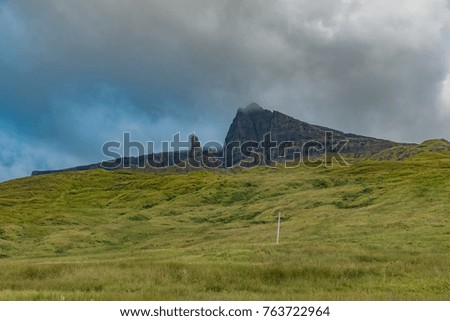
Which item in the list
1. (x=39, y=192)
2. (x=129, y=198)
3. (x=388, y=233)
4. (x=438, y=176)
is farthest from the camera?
(x=39, y=192)

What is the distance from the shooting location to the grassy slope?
21.4m

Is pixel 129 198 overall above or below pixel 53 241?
above

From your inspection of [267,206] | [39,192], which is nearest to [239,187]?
[267,206]

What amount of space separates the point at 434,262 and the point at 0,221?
7146 cm

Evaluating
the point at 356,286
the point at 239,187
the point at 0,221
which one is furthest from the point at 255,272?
the point at 239,187

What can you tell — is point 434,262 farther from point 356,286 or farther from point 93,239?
point 93,239

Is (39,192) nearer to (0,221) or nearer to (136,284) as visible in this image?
(0,221)

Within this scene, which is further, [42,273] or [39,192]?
[39,192]

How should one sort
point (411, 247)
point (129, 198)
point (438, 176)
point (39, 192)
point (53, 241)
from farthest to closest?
1. point (39, 192)
2. point (129, 198)
3. point (438, 176)
4. point (53, 241)
5. point (411, 247)

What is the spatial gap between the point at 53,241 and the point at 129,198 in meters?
63.0

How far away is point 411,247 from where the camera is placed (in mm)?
36344

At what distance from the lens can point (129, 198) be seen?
120938 mm

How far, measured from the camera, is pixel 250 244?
130 ft

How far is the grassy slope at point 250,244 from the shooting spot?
21438 millimetres
